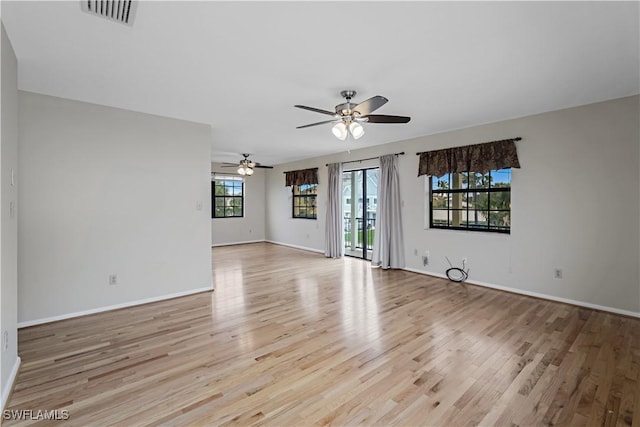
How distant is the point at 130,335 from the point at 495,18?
13.2 ft

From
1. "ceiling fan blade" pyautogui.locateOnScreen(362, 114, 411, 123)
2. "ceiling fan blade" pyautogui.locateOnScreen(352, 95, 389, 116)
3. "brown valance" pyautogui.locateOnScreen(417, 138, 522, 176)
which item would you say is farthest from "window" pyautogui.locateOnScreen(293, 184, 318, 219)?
"ceiling fan blade" pyautogui.locateOnScreen(352, 95, 389, 116)

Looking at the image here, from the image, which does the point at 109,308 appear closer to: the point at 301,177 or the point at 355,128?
the point at 355,128

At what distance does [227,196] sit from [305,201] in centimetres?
249

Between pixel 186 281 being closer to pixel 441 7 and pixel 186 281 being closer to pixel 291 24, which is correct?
pixel 291 24

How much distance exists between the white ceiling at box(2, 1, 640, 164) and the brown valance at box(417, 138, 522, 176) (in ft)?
2.00

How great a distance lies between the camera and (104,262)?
3.58 metres

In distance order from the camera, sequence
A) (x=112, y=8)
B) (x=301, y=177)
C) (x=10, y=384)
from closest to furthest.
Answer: (x=112, y=8) < (x=10, y=384) < (x=301, y=177)

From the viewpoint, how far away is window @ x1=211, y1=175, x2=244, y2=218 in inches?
343

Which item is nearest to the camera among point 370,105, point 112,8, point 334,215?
point 112,8

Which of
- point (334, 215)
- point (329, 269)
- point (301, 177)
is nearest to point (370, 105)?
point (329, 269)

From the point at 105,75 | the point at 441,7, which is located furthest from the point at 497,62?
the point at 105,75

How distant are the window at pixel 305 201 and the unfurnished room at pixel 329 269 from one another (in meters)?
2.57

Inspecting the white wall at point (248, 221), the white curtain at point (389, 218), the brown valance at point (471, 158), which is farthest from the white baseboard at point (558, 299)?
the white wall at point (248, 221)

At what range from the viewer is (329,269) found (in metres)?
5.80
